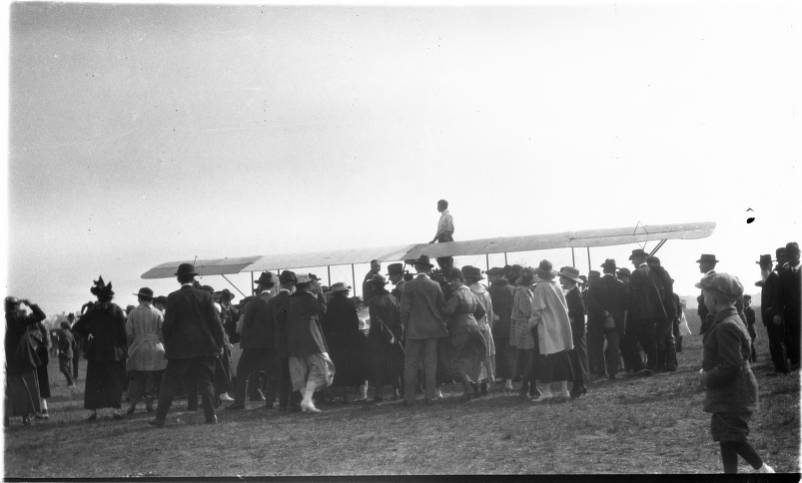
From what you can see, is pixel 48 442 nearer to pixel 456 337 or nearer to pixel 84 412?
pixel 84 412

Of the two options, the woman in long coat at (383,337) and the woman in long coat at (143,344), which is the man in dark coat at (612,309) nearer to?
the woman in long coat at (383,337)

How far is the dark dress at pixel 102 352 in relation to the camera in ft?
39.1

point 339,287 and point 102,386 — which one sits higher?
point 339,287

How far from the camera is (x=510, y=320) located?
42.8 feet

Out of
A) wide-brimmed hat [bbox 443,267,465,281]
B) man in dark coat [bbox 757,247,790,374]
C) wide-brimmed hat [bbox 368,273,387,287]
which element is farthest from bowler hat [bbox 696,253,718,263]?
wide-brimmed hat [bbox 368,273,387,287]

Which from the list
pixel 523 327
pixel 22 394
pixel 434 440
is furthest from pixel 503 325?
pixel 22 394

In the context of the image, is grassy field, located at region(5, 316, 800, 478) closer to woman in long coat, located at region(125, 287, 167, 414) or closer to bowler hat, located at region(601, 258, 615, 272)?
woman in long coat, located at region(125, 287, 167, 414)

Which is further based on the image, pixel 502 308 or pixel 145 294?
pixel 502 308

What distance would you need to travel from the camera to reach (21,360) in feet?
39.4

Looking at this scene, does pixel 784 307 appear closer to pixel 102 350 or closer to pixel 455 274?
pixel 455 274

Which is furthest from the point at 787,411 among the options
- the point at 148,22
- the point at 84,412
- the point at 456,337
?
the point at 84,412

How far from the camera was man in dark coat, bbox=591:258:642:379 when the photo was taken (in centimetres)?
1357

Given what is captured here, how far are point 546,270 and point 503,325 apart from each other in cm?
207

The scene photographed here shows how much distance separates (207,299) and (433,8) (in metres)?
4.51
